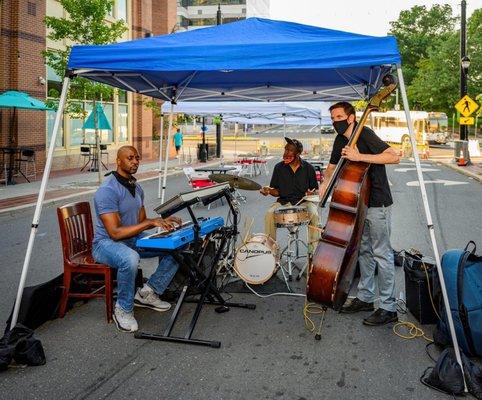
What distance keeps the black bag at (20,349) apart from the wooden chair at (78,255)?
2.94 feet

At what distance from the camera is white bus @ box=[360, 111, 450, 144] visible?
38562 millimetres

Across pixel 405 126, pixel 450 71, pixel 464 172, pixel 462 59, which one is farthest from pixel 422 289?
pixel 450 71

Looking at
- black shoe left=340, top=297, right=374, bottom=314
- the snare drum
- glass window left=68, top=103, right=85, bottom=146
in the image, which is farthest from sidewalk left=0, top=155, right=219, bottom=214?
black shoe left=340, top=297, right=374, bottom=314

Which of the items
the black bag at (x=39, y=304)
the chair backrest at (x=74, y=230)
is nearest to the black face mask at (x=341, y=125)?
the chair backrest at (x=74, y=230)

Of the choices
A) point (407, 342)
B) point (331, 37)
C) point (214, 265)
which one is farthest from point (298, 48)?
point (407, 342)

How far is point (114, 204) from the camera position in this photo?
4797mm

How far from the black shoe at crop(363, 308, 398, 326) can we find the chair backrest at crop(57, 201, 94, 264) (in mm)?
2868

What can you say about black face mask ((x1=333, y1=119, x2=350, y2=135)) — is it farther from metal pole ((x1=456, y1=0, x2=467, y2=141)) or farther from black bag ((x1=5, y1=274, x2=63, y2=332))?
metal pole ((x1=456, y1=0, x2=467, y2=141))

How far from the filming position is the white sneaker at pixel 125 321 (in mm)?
4730

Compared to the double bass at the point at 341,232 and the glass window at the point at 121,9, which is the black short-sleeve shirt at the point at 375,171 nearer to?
the double bass at the point at 341,232

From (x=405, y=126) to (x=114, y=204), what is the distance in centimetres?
3967

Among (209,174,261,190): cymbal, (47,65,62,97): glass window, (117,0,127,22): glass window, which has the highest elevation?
(117,0,127,22): glass window

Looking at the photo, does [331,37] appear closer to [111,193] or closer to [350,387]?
[111,193]

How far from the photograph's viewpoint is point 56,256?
25.9 ft
